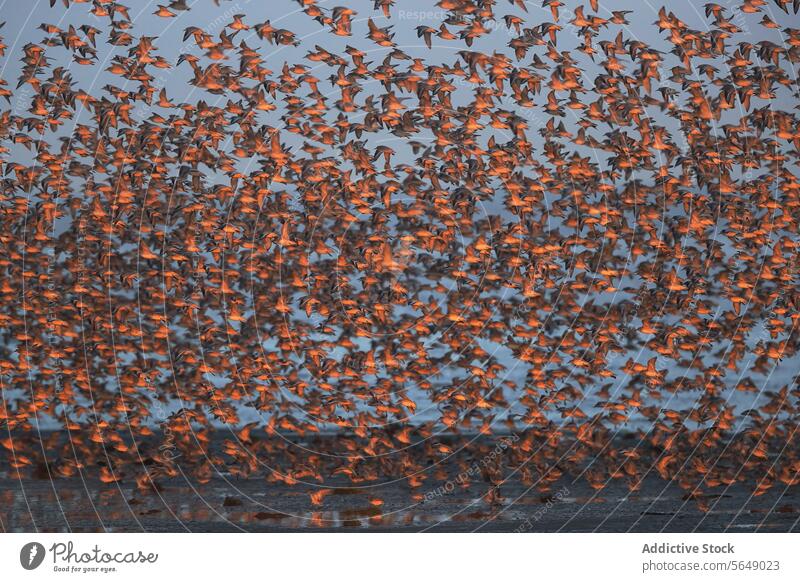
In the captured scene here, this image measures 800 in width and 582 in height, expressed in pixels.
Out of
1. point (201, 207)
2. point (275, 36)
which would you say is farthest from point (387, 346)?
point (275, 36)

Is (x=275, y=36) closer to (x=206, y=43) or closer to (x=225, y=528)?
(x=206, y=43)
